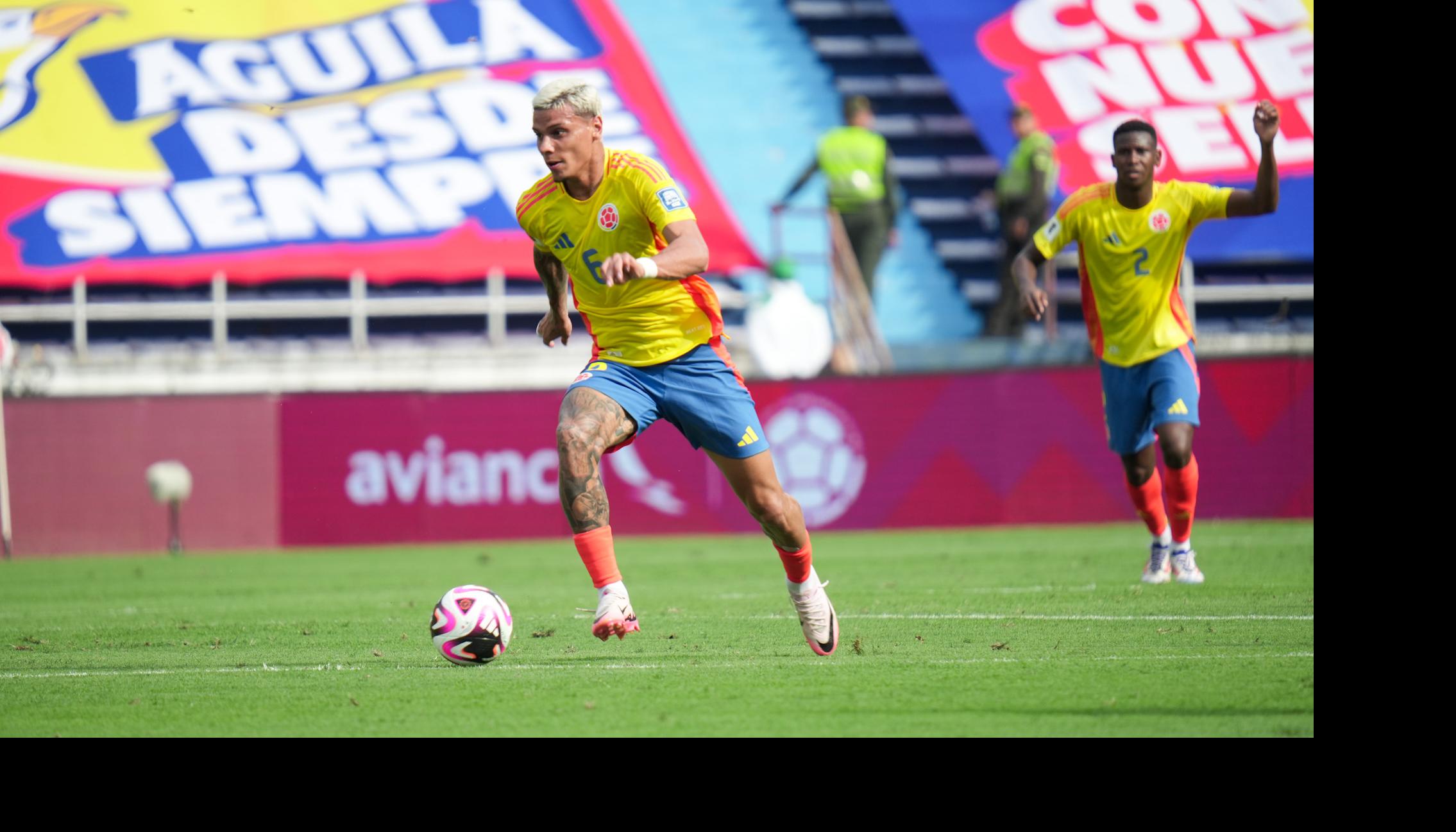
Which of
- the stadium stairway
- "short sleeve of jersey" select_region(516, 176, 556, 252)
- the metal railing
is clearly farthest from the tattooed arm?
the stadium stairway

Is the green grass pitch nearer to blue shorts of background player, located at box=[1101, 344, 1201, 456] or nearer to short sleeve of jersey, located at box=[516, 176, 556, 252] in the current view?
blue shorts of background player, located at box=[1101, 344, 1201, 456]

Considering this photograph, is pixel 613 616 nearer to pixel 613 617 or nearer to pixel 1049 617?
pixel 613 617

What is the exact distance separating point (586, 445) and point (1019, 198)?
39.0ft

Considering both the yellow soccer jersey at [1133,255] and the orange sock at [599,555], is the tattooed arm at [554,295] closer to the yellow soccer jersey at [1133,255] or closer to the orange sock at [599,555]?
the orange sock at [599,555]

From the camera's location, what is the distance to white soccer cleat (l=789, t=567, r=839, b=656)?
6395mm

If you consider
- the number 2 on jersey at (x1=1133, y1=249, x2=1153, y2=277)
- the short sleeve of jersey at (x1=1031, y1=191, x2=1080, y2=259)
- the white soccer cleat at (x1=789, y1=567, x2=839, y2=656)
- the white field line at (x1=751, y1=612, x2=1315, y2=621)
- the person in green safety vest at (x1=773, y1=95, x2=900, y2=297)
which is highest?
the person in green safety vest at (x1=773, y1=95, x2=900, y2=297)

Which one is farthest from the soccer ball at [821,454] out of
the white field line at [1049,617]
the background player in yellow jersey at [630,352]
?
the background player in yellow jersey at [630,352]

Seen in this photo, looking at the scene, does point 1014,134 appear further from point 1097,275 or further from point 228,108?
point 1097,275

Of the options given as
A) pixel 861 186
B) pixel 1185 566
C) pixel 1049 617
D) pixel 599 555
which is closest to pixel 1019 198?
pixel 861 186

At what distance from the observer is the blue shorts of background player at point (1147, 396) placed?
29.8 feet

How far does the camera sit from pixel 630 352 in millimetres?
6492

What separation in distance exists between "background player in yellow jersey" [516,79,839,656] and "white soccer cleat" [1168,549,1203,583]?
3.42m

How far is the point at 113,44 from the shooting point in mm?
18375
